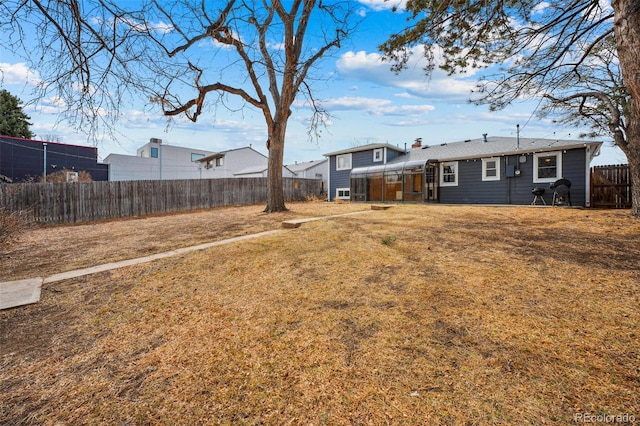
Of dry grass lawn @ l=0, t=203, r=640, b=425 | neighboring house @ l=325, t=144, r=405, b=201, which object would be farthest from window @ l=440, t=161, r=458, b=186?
dry grass lawn @ l=0, t=203, r=640, b=425

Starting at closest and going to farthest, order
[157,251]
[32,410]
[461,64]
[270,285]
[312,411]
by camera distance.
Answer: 1. [312,411]
2. [32,410]
3. [270,285]
4. [157,251]
5. [461,64]

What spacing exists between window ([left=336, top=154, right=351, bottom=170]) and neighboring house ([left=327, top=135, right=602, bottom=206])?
4.95 ft

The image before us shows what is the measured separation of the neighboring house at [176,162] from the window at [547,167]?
25.4m

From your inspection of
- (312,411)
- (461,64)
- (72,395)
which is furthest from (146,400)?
(461,64)

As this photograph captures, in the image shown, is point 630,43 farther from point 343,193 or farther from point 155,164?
point 155,164

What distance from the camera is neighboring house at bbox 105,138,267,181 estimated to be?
94.3ft

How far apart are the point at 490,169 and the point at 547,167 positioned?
7.40ft

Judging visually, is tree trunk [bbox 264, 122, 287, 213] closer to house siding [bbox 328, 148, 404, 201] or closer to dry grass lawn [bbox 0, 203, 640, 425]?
dry grass lawn [bbox 0, 203, 640, 425]

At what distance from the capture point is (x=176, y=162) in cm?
3212

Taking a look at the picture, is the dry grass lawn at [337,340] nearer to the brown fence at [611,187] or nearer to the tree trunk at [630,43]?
the tree trunk at [630,43]

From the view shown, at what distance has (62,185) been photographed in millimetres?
10812

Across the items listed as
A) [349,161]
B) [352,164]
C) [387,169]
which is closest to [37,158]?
[349,161]

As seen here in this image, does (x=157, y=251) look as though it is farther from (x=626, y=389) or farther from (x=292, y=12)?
(x=292, y=12)

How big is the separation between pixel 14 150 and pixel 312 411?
96.2 ft
